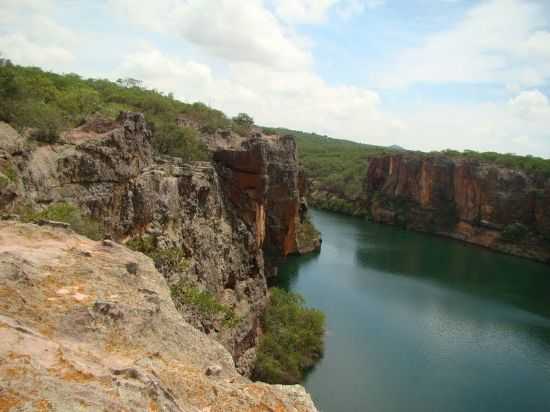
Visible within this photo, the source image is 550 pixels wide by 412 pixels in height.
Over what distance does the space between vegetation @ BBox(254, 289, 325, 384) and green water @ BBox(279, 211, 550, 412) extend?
92cm

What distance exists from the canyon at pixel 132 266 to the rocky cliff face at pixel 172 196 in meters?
0.05

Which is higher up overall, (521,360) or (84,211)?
(84,211)

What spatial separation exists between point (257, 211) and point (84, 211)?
1694cm

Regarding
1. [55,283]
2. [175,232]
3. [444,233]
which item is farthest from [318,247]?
[55,283]

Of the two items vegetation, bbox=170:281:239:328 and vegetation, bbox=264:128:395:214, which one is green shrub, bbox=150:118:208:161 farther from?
vegetation, bbox=264:128:395:214

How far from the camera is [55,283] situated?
7074mm

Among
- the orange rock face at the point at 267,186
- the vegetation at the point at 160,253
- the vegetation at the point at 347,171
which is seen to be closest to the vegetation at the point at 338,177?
the vegetation at the point at 347,171

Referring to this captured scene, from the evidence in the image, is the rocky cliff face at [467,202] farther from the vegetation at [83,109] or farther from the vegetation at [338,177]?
the vegetation at [83,109]

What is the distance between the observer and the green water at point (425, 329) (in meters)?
24.8

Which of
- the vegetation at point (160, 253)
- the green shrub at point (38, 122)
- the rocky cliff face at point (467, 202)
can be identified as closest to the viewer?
the green shrub at point (38, 122)

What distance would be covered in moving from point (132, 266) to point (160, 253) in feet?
35.1

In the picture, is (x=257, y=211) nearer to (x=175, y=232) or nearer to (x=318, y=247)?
(x=175, y=232)

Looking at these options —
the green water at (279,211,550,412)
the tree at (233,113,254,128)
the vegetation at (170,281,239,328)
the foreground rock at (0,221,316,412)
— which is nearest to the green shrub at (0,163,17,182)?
the foreground rock at (0,221,316,412)

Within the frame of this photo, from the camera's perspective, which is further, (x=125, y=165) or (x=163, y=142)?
(x=163, y=142)
